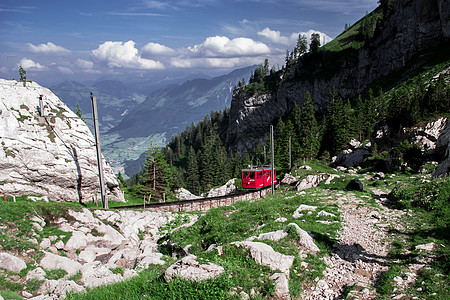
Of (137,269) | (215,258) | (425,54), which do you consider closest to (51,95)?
A: (137,269)

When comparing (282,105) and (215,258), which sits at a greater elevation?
(282,105)

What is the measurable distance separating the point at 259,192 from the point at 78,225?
71.7 ft

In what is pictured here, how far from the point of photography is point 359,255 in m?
8.81

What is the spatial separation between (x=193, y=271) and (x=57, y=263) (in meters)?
9.59

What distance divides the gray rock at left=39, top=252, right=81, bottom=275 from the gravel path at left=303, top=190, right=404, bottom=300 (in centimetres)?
1106

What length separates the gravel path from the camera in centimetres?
696

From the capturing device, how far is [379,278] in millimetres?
7273

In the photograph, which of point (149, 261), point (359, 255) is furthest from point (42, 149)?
point (359, 255)

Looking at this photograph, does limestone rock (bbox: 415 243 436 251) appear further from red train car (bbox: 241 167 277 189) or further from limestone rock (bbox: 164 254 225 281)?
red train car (bbox: 241 167 277 189)

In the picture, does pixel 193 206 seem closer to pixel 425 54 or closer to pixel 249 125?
pixel 425 54

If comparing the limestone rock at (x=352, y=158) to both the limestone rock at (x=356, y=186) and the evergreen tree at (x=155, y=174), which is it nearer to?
the limestone rock at (x=356, y=186)

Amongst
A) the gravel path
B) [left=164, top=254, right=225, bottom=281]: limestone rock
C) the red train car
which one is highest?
[left=164, top=254, right=225, bottom=281]: limestone rock

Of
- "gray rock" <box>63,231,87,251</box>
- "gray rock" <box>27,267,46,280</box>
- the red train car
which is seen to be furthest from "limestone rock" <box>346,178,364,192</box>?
"gray rock" <box>27,267,46,280</box>

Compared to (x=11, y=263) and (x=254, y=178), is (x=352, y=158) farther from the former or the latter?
(x=11, y=263)
